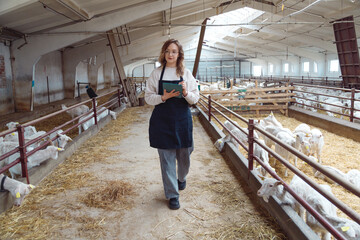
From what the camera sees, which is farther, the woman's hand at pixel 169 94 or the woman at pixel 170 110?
the woman at pixel 170 110

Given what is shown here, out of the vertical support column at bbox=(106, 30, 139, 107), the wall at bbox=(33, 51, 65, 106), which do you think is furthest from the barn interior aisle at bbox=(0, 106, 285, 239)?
the wall at bbox=(33, 51, 65, 106)

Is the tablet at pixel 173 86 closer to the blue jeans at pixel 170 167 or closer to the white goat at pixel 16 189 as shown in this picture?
the blue jeans at pixel 170 167

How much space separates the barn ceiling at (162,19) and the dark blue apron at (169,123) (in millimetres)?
6142

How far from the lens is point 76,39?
476 inches

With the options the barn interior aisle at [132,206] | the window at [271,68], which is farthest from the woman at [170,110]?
the window at [271,68]

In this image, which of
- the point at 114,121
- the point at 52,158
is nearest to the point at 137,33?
the point at 114,121

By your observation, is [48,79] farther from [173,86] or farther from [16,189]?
[173,86]

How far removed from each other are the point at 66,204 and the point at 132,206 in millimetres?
821

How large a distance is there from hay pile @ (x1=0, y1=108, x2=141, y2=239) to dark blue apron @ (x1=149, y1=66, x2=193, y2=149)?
3.07 feet

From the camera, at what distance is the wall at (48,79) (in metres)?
14.7

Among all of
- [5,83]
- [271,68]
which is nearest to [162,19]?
[5,83]

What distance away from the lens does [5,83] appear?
37.6ft

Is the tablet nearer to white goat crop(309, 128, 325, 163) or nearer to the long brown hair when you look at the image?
the long brown hair

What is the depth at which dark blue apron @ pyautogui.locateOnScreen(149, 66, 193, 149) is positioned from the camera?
3238 millimetres
